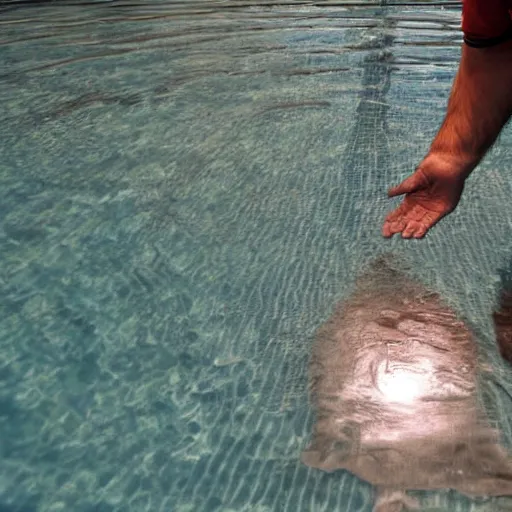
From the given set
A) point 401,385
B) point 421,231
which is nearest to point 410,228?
point 421,231

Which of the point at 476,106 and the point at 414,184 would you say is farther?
the point at 414,184

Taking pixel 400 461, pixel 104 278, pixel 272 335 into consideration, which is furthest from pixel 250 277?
pixel 400 461

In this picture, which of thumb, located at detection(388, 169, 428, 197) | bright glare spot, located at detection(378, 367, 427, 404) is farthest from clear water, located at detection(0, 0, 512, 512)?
thumb, located at detection(388, 169, 428, 197)

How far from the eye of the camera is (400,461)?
2.05 metres

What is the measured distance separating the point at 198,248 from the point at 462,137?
4.45ft

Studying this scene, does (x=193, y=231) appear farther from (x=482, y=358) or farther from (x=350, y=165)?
(x=482, y=358)

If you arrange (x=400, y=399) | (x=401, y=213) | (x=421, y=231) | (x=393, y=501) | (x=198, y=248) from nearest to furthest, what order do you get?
(x=393, y=501) < (x=400, y=399) < (x=421, y=231) < (x=401, y=213) < (x=198, y=248)

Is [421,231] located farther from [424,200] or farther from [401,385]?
[401,385]

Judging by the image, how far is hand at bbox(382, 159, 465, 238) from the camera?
8.35ft

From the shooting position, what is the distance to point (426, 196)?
2.62 meters

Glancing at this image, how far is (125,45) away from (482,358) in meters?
5.05

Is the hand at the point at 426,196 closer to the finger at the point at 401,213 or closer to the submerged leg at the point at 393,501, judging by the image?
the finger at the point at 401,213

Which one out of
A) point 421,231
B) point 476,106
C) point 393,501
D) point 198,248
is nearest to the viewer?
point 393,501

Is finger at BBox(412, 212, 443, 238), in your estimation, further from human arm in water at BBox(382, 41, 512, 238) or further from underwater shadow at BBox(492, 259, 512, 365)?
underwater shadow at BBox(492, 259, 512, 365)
